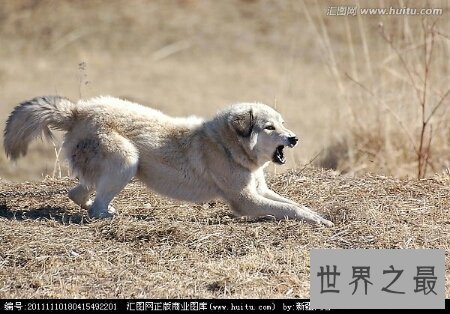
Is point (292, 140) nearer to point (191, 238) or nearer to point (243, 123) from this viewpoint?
point (243, 123)

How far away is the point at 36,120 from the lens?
770 centimetres

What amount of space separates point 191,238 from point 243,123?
1.29 metres

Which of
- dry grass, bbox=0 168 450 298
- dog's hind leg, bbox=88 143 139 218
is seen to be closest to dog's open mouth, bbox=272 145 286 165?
dry grass, bbox=0 168 450 298

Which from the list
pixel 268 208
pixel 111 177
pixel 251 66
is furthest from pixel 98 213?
pixel 251 66

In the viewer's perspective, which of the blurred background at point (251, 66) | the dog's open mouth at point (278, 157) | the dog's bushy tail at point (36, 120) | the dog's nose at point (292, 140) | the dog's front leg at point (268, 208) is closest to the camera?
the dog's front leg at point (268, 208)

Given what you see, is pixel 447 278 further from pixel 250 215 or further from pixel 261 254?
pixel 250 215

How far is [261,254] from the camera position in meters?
6.82

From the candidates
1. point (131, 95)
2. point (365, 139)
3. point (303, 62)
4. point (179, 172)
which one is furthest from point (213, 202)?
point (303, 62)

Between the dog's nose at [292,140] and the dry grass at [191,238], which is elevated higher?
the dog's nose at [292,140]

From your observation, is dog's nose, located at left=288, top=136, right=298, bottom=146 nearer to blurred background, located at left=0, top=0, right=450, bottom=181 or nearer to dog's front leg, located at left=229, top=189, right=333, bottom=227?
dog's front leg, located at left=229, top=189, right=333, bottom=227

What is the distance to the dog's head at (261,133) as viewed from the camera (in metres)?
7.89

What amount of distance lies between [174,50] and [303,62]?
2.49 metres

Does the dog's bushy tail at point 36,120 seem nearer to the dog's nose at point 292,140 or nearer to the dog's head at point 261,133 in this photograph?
the dog's head at point 261,133

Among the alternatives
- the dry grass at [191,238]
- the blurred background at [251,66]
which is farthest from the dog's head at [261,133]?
the blurred background at [251,66]
